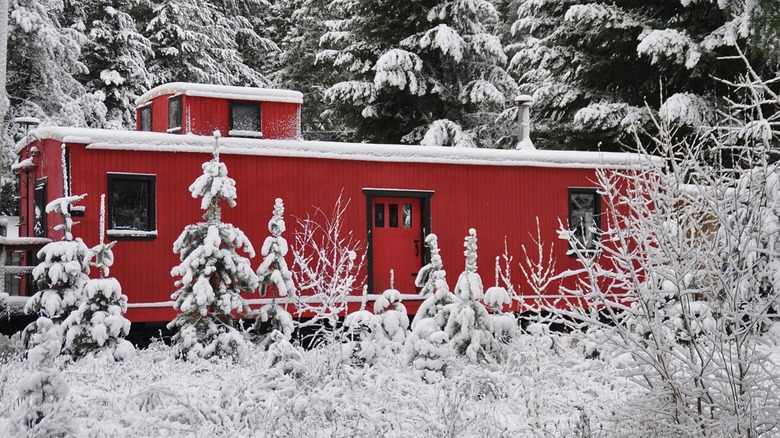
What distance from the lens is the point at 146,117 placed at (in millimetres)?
14805

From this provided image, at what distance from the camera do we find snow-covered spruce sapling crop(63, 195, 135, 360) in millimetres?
9266

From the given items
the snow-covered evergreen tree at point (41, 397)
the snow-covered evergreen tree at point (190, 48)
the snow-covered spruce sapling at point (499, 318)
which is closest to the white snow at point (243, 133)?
the snow-covered spruce sapling at point (499, 318)

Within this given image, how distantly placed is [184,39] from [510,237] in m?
17.7

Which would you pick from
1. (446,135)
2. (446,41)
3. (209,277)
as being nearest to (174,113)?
(209,277)

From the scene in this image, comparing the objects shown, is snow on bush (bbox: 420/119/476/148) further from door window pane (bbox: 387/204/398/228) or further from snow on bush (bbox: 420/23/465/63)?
door window pane (bbox: 387/204/398/228)

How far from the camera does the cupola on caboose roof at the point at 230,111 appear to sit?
42.3 feet

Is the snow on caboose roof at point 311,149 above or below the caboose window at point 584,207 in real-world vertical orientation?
above

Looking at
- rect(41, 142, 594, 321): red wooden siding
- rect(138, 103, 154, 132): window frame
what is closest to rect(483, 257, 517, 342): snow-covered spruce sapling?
rect(41, 142, 594, 321): red wooden siding

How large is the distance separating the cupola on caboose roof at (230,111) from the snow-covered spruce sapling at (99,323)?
3890 mm

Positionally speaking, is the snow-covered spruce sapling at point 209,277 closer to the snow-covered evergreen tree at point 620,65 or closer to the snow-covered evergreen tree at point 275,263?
the snow-covered evergreen tree at point 275,263

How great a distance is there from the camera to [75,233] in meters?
11.1

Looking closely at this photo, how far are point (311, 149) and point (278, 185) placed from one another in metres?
0.74

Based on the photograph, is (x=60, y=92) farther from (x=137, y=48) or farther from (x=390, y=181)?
(x=390, y=181)

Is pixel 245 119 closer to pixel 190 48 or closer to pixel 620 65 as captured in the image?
pixel 620 65
